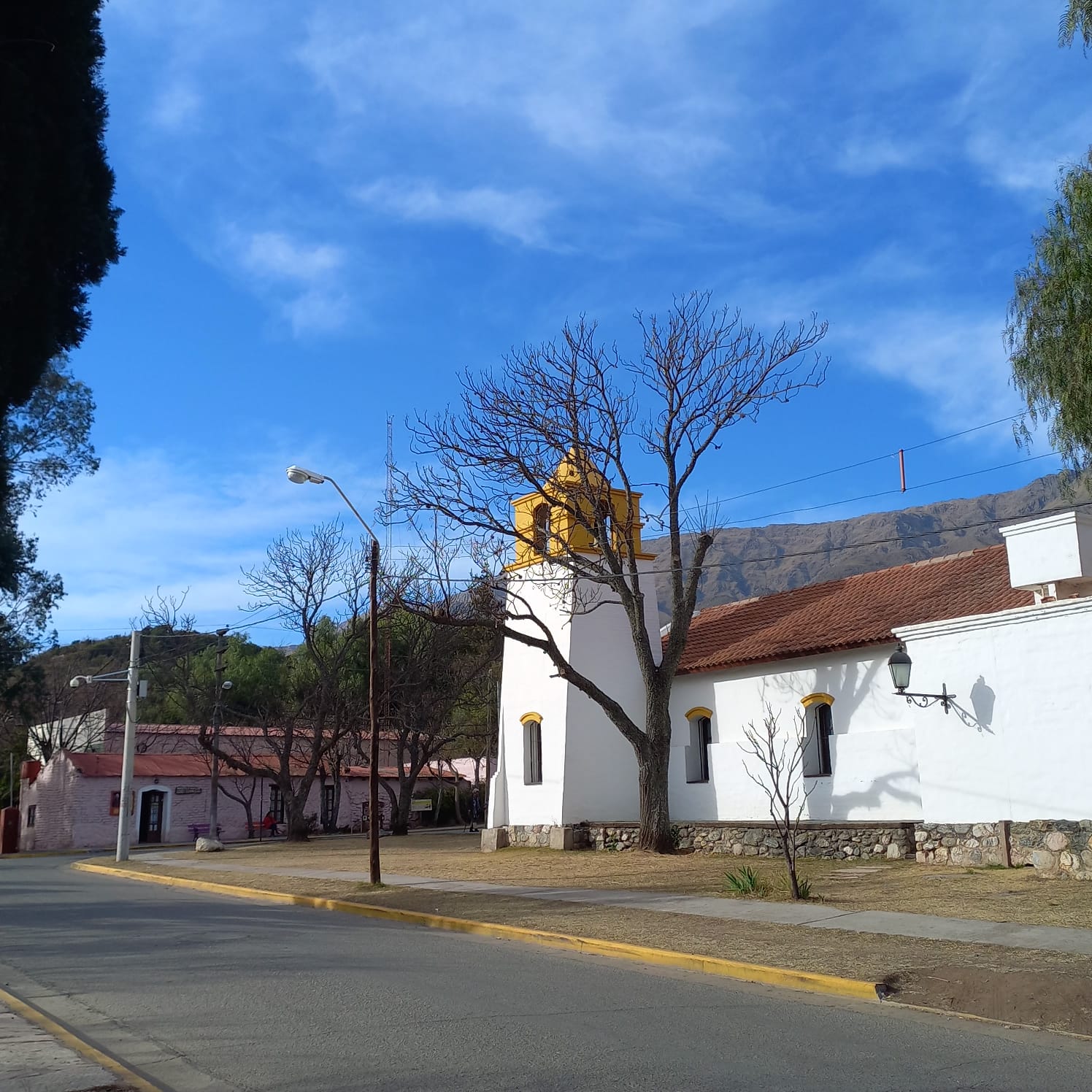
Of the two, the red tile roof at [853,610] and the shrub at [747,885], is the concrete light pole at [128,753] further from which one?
the shrub at [747,885]

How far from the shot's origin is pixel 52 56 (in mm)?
10258

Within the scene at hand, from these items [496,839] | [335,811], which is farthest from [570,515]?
[335,811]

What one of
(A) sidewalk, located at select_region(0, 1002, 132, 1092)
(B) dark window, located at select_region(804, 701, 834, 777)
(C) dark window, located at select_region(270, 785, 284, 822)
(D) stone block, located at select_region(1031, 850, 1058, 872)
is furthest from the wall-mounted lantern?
(C) dark window, located at select_region(270, 785, 284, 822)

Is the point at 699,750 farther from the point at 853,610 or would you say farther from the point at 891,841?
the point at 891,841

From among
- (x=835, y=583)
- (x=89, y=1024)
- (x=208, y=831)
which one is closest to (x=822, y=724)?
(x=835, y=583)

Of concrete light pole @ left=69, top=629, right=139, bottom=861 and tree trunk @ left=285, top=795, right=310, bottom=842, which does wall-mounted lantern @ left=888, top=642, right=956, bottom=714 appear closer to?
concrete light pole @ left=69, top=629, right=139, bottom=861

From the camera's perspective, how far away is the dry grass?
14.2m

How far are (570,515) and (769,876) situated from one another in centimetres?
981

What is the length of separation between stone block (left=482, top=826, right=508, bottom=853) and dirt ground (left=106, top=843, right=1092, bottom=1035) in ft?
38.0

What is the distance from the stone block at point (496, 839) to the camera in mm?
29016

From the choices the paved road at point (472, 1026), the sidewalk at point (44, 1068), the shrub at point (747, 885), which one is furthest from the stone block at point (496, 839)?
the sidewalk at point (44, 1068)

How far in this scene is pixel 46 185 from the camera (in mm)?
10273

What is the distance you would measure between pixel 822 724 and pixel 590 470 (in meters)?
7.95

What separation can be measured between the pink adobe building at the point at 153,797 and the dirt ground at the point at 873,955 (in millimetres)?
30967
